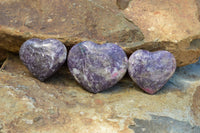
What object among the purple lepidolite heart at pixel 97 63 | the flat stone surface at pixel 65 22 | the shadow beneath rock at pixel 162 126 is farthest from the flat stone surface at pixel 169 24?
the shadow beneath rock at pixel 162 126

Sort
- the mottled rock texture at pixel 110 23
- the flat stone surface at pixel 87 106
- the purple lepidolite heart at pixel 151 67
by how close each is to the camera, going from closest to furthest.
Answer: the flat stone surface at pixel 87 106, the purple lepidolite heart at pixel 151 67, the mottled rock texture at pixel 110 23

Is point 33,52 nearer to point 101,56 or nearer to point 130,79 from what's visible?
point 101,56

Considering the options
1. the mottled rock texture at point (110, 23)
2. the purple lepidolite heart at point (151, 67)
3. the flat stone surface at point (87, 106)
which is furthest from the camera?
the mottled rock texture at point (110, 23)

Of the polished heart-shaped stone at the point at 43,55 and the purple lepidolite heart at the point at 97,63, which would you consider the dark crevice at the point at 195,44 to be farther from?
the polished heart-shaped stone at the point at 43,55

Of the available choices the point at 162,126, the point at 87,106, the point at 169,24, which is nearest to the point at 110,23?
the point at 169,24

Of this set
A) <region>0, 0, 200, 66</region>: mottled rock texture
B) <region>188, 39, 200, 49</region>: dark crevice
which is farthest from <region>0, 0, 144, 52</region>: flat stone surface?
<region>188, 39, 200, 49</region>: dark crevice

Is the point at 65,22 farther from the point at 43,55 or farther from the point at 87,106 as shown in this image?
the point at 87,106

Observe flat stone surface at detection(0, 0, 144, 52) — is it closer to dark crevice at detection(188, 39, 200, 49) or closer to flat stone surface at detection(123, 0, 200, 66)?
flat stone surface at detection(123, 0, 200, 66)
